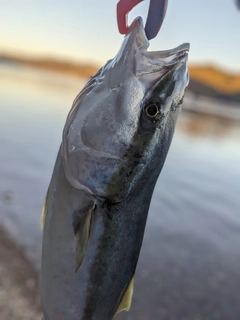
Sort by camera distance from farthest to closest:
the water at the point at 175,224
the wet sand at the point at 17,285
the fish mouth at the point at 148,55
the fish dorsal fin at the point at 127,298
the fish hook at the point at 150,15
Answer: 1. the water at the point at 175,224
2. the wet sand at the point at 17,285
3. the fish dorsal fin at the point at 127,298
4. the fish mouth at the point at 148,55
5. the fish hook at the point at 150,15

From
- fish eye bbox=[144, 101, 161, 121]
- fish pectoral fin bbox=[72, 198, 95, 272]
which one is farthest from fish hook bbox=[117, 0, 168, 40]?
fish pectoral fin bbox=[72, 198, 95, 272]

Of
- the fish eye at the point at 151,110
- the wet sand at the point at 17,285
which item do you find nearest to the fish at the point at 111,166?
the fish eye at the point at 151,110

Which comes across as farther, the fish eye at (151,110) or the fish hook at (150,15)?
the fish eye at (151,110)

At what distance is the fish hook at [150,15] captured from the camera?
180 cm

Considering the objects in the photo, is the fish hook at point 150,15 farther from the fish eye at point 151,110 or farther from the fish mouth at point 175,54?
the fish eye at point 151,110

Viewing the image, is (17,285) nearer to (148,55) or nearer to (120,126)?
(120,126)

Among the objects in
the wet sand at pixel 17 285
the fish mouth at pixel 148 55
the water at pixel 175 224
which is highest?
the fish mouth at pixel 148 55

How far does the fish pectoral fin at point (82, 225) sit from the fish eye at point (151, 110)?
0.52 meters

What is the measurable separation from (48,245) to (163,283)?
470 centimetres

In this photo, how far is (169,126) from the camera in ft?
6.72

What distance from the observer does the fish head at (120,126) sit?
197 centimetres

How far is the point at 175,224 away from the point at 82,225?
22.2 feet

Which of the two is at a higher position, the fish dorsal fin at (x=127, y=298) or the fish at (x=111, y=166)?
the fish at (x=111, y=166)

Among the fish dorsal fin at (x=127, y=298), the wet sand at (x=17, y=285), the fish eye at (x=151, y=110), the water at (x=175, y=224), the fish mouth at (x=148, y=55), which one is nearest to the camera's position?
the fish mouth at (x=148, y=55)
